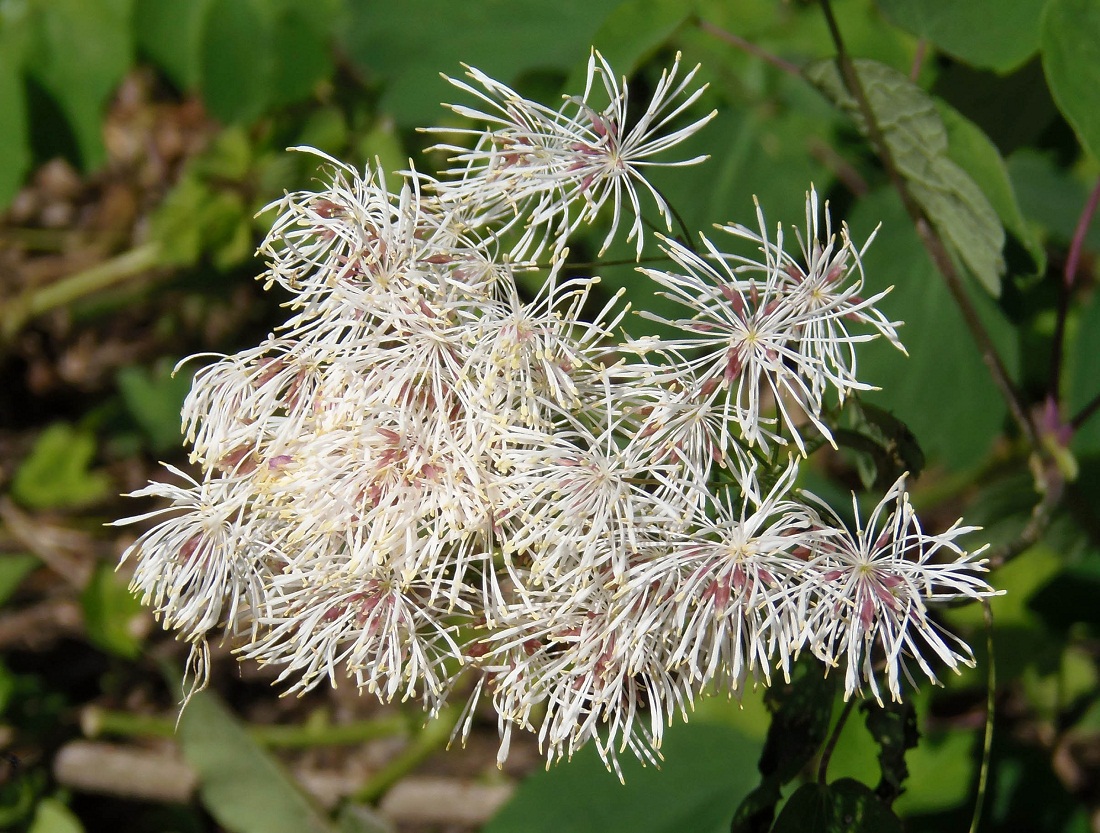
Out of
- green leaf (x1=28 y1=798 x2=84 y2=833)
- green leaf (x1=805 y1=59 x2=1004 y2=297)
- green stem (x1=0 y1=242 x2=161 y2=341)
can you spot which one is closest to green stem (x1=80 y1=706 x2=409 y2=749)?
green leaf (x1=28 y1=798 x2=84 y2=833)

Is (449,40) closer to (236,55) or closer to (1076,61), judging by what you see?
(236,55)

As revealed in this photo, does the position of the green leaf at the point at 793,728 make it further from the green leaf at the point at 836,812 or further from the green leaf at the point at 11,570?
the green leaf at the point at 11,570

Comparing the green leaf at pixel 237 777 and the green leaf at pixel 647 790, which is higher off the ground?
the green leaf at pixel 647 790

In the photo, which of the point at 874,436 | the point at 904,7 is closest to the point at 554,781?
the point at 874,436

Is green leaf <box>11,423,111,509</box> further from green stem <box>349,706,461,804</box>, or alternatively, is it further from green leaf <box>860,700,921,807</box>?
green leaf <box>860,700,921,807</box>

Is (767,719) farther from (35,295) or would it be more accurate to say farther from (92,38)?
(35,295)

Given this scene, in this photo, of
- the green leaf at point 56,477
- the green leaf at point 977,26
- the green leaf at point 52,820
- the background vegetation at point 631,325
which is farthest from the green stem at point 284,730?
the green leaf at point 977,26
